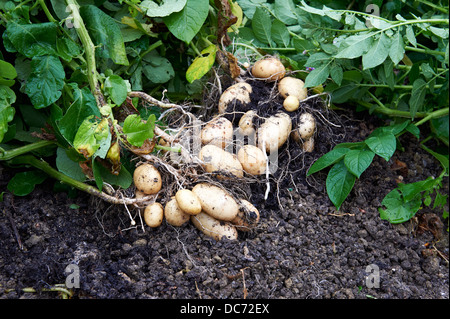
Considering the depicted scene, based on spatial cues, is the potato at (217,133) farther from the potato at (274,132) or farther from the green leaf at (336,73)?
the green leaf at (336,73)

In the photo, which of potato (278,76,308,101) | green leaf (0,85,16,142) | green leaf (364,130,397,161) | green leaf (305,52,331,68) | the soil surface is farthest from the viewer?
potato (278,76,308,101)

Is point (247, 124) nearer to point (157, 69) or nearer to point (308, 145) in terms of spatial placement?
point (308, 145)

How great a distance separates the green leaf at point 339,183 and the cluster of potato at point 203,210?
0.92 ft

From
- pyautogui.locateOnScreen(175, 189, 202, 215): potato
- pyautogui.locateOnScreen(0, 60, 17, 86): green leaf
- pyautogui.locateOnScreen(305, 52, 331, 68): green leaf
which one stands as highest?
pyautogui.locateOnScreen(0, 60, 17, 86): green leaf

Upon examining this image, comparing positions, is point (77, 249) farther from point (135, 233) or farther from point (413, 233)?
point (413, 233)

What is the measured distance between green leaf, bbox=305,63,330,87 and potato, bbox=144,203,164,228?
2.21ft

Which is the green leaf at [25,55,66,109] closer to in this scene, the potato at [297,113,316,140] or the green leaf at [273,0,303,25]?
the potato at [297,113,316,140]

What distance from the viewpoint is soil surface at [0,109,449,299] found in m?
1.27

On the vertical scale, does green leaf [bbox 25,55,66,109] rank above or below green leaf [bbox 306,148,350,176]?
above

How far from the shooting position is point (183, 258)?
1.34 m

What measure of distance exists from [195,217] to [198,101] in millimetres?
624

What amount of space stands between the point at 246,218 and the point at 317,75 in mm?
568

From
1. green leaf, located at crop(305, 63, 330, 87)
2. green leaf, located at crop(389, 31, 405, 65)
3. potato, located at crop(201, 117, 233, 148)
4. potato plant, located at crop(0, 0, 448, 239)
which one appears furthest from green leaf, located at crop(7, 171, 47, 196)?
green leaf, located at crop(389, 31, 405, 65)

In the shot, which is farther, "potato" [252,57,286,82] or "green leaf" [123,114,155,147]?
"potato" [252,57,286,82]
